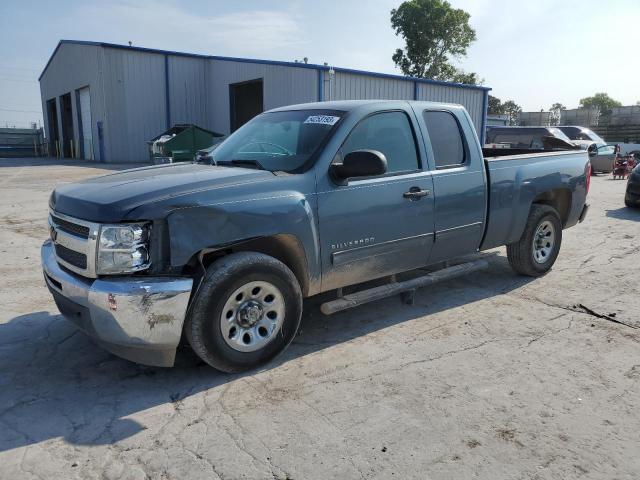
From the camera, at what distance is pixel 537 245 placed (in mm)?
6062

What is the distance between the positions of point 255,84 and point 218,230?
24773mm

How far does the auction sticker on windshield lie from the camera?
4.18 m

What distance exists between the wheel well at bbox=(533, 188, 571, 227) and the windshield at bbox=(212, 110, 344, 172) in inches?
122

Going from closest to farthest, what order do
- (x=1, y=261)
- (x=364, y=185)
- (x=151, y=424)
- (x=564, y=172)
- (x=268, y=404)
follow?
(x=151, y=424), (x=268, y=404), (x=364, y=185), (x=564, y=172), (x=1, y=261)

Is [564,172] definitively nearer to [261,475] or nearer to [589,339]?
[589,339]

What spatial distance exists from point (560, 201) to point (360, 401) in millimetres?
4289

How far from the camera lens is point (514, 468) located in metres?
2.65

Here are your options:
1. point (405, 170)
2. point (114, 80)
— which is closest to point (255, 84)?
point (114, 80)

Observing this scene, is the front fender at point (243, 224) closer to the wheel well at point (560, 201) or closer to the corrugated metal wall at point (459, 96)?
the wheel well at point (560, 201)

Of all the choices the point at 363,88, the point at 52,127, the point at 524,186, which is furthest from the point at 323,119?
the point at 52,127

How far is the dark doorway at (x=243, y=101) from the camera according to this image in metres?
27.0

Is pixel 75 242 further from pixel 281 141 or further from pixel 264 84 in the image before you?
pixel 264 84

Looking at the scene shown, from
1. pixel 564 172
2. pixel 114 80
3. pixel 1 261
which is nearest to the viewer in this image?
pixel 564 172

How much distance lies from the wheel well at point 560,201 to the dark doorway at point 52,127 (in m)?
38.2
